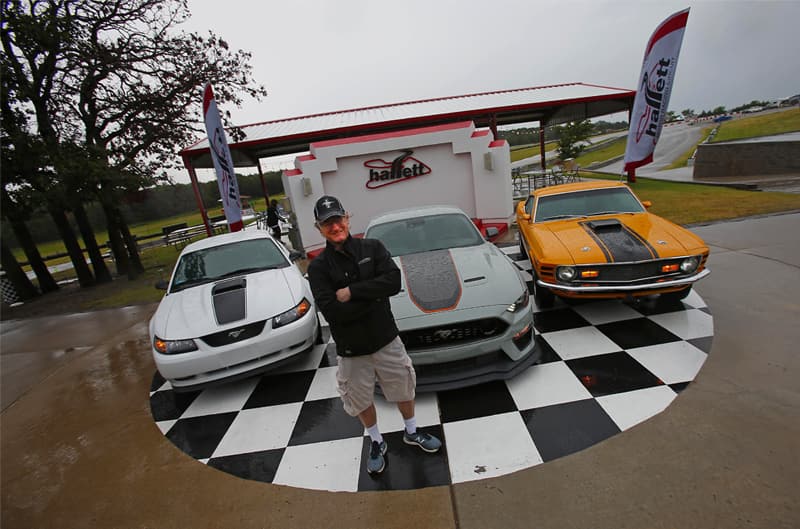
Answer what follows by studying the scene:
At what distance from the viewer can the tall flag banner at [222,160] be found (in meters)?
6.52

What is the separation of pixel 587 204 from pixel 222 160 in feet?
20.9

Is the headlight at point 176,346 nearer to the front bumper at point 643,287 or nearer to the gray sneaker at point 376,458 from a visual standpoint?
the gray sneaker at point 376,458

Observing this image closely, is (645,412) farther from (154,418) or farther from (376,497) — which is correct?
(154,418)

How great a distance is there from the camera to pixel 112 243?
1034cm

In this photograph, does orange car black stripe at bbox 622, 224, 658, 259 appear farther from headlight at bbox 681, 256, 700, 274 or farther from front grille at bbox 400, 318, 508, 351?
front grille at bbox 400, 318, 508, 351

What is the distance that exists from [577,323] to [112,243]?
1246 cm

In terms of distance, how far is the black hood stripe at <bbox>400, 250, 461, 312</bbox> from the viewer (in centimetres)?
275

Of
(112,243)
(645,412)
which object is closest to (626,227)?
(645,412)

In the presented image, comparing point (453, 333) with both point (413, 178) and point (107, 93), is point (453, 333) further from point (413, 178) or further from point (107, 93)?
point (107, 93)

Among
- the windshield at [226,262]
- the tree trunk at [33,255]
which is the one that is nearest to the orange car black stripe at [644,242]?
the windshield at [226,262]

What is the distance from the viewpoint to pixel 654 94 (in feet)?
19.5

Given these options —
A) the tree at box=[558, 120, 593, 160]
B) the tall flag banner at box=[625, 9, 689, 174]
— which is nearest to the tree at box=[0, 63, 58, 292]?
the tall flag banner at box=[625, 9, 689, 174]

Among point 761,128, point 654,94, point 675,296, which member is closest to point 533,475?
point 675,296

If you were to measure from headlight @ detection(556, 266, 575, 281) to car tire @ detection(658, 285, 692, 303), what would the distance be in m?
1.08
